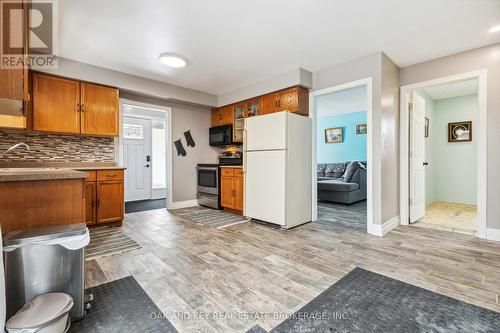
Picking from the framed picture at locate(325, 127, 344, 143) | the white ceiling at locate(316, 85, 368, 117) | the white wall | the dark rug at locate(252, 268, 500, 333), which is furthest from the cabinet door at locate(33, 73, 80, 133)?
the white wall

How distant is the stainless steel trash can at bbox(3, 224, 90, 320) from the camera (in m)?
1.23

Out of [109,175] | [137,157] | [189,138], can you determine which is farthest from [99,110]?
[137,157]

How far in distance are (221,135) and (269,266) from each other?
11.1ft

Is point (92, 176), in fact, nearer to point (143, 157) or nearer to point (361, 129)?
point (143, 157)

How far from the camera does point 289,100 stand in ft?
12.4

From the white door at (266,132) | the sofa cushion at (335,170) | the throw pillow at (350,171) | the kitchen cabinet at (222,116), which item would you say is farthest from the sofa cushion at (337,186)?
the kitchen cabinet at (222,116)

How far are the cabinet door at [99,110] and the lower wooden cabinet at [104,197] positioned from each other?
2.26 ft

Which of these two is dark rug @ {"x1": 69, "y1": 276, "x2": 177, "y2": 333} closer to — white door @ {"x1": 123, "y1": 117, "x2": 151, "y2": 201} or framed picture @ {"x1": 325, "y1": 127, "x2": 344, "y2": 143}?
white door @ {"x1": 123, "y1": 117, "x2": 151, "y2": 201}

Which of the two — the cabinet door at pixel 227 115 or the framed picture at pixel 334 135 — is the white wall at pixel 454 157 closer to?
the framed picture at pixel 334 135

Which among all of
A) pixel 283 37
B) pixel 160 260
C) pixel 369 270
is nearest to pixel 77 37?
pixel 283 37

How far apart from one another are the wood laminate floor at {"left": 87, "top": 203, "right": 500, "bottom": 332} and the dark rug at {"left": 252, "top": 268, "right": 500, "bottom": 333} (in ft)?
0.32

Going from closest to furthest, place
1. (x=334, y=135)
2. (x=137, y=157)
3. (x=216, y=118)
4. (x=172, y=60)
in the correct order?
1. (x=172, y=60)
2. (x=216, y=118)
3. (x=137, y=157)
4. (x=334, y=135)

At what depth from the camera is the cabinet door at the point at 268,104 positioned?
13.2ft

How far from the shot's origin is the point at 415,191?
12.2 feet
